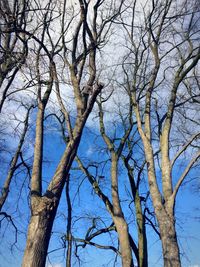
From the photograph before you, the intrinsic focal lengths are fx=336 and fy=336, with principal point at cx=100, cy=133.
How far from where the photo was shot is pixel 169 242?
23.9 ft

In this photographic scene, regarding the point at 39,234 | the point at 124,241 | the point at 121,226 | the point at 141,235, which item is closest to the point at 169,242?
the point at 124,241

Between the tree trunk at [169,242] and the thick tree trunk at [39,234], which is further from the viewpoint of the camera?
the tree trunk at [169,242]

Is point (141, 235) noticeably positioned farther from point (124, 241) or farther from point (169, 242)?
point (169, 242)

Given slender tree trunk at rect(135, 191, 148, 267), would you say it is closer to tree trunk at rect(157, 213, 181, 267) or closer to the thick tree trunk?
tree trunk at rect(157, 213, 181, 267)

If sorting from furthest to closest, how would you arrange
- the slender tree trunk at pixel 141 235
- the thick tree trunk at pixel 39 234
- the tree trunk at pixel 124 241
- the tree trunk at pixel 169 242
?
the slender tree trunk at pixel 141 235 < the tree trunk at pixel 124 241 < the tree trunk at pixel 169 242 < the thick tree trunk at pixel 39 234

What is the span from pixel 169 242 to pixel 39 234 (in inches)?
135

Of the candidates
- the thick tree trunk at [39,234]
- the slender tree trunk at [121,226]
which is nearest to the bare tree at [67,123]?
the thick tree trunk at [39,234]

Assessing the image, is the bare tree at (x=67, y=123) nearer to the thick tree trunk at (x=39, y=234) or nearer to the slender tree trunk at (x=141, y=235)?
the thick tree trunk at (x=39, y=234)

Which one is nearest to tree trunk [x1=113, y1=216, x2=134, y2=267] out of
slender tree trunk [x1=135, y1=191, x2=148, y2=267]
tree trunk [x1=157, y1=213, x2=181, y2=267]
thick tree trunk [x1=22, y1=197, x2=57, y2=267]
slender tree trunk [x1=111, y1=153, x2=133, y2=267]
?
slender tree trunk [x1=111, y1=153, x2=133, y2=267]

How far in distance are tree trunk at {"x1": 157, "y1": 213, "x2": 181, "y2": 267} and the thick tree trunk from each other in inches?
123

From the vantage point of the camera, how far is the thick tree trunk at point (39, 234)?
481cm

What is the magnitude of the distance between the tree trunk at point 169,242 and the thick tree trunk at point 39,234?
314 centimetres

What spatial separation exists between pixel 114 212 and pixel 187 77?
4707mm

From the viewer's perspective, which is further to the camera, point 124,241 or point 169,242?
point 124,241
